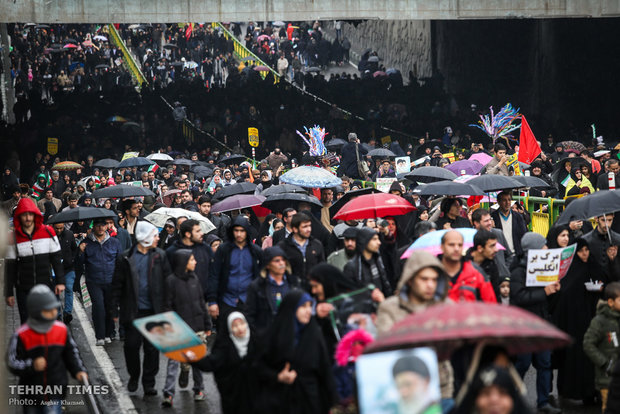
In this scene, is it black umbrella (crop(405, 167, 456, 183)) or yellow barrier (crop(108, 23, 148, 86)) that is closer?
black umbrella (crop(405, 167, 456, 183))

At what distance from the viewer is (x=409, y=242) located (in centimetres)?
1205

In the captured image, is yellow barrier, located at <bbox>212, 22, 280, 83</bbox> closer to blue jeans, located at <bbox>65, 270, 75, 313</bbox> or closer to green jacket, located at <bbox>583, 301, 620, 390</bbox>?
blue jeans, located at <bbox>65, 270, 75, 313</bbox>

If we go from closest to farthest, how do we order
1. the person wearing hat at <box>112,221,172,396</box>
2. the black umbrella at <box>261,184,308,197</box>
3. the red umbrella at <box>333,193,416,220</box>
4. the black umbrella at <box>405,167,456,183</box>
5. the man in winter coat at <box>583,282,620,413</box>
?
the man in winter coat at <box>583,282,620,413</box>, the person wearing hat at <box>112,221,172,396</box>, the red umbrella at <box>333,193,416,220</box>, the black umbrella at <box>261,184,308,197</box>, the black umbrella at <box>405,167,456,183</box>

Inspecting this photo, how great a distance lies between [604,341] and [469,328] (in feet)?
11.9

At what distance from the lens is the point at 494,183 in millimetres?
13703

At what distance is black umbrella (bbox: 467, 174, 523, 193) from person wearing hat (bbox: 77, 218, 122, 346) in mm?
4596

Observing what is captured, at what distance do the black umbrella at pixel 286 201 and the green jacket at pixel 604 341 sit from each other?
6.35 meters

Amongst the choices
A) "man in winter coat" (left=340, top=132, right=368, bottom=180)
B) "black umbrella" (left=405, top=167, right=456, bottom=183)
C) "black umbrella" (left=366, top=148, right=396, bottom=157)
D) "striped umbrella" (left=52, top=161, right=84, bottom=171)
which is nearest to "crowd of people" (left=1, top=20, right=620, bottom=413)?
"black umbrella" (left=405, top=167, right=456, bottom=183)

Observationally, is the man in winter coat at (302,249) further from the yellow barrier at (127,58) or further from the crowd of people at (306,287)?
the yellow barrier at (127,58)

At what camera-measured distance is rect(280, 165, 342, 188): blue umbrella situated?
51.5 ft

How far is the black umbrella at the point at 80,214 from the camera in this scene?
1377 centimetres

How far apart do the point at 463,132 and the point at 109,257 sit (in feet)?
62.4

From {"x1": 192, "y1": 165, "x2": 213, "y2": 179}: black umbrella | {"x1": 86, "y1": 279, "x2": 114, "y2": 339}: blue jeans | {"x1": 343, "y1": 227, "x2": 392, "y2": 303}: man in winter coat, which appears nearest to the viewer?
{"x1": 343, "y1": 227, "x2": 392, "y2": 303}: man in winter coat

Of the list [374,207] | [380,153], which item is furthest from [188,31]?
[374,207]
